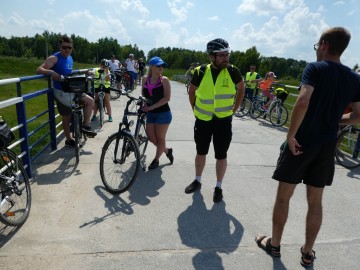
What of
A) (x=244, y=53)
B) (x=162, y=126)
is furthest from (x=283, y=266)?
(x=244, y=53)

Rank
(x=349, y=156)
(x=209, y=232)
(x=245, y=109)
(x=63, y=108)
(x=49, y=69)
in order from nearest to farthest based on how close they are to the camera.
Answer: (x=209, y=232) < (x=49, y=69) < (x=63, y=108) < (x=349, y=156) < (x=245, y=109)

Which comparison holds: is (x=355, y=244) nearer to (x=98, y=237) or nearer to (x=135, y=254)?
(x=135, y=254)

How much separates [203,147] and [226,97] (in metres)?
0.75

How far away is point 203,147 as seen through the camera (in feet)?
13.9

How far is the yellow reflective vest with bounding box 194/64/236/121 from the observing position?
390 cm

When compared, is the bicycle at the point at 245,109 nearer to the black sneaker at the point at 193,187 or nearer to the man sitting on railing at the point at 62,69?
the man sitting on railing at the point at 62,69

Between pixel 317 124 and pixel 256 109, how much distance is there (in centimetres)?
910

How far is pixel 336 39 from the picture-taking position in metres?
2.50

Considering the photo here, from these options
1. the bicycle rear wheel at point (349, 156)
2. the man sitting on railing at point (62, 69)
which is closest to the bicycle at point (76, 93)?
the man sitting on railing at point (62, 69)

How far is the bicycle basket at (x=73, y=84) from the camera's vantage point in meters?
5.10

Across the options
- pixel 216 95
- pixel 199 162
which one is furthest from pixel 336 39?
pixel 199 162

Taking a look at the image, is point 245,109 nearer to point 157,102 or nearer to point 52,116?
point 157,102

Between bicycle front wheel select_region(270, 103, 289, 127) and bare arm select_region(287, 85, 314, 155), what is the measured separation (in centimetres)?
778

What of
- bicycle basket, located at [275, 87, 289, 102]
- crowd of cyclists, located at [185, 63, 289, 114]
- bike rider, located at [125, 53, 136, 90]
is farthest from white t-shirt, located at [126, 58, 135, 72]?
bicycle basket, located at [275, 87, 289, 102]
